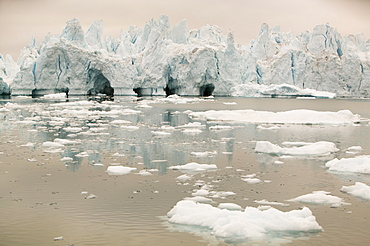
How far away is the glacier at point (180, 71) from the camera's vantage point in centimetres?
5478

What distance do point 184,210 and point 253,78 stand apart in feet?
195

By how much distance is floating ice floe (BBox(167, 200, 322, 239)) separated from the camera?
233 inches

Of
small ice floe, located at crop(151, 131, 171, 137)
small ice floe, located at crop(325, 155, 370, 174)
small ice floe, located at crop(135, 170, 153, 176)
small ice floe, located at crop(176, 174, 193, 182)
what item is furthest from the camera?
small ice floe, located at crop(151, 131, 171, 137)

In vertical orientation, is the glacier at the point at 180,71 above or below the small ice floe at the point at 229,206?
above

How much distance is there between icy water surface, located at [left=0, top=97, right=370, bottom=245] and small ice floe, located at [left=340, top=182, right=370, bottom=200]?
19cm

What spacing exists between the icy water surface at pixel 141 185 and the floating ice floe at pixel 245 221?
0.13 meters

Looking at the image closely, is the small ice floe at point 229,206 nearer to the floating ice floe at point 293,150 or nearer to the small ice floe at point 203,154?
the small ice floe at point 203,154

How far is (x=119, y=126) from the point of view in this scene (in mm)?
19859

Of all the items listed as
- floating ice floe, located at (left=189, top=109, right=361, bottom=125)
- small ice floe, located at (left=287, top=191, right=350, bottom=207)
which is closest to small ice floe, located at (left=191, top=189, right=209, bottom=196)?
small ice floe, located at (left=287, top=191, right=350, bottom=207)

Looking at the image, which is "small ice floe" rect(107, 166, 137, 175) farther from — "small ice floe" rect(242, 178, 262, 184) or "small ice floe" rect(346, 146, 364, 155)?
"small ice floe" rect(346, 146, 364, 155)

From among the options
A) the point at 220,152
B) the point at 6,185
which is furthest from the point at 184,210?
the point at 220,152

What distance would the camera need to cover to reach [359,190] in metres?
8.13

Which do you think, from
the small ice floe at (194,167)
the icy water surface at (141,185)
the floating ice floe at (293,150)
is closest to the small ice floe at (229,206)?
the icy water surface at (141,185)

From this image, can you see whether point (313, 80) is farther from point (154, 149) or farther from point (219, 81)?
point (154, 149)
